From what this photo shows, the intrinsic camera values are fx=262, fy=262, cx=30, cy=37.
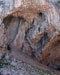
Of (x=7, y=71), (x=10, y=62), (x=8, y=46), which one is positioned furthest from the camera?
(x=8, y=46)

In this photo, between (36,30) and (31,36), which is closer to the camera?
(36,30)

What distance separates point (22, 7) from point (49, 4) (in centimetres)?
152

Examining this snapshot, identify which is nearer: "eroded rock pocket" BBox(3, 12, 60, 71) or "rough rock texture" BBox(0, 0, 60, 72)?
"rough rock texture" BBox(0, 0, 60, 72)

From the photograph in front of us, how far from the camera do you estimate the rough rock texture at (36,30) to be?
14898mm

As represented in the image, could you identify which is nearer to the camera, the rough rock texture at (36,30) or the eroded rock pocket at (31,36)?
the rough rock texture at (36,30)

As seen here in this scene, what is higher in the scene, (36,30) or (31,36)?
(36,30)

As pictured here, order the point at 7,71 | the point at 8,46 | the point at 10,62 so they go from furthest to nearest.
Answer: the point at 8,46, the point at 10,62, the point at 7,71

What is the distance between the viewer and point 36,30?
1628 centimetres

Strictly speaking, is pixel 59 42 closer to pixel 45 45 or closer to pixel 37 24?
pixel 45 45

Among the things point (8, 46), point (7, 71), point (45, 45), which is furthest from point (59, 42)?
point (7, 71)

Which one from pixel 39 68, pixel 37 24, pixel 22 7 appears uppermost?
pixel 22 7

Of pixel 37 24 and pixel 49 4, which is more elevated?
pixel 49 4

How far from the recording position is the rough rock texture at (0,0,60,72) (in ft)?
48.9

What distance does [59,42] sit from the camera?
17.1 metres
